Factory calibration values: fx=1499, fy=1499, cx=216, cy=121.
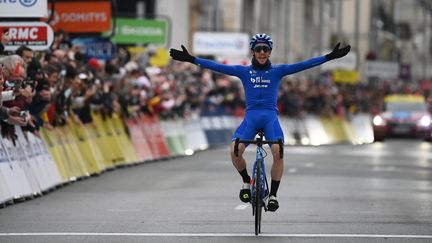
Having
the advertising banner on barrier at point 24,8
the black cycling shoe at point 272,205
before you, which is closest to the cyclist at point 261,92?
the black cycling shoe at point 272,205

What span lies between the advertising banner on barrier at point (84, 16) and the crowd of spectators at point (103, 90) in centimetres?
43

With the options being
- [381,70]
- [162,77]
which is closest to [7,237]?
[162,77]

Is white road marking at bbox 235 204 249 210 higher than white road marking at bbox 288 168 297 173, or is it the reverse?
white road marking at bbox 235 204 249 210

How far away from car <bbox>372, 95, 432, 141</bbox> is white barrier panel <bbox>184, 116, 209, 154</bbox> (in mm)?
12932

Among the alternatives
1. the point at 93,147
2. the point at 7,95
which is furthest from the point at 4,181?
the point at 93,147

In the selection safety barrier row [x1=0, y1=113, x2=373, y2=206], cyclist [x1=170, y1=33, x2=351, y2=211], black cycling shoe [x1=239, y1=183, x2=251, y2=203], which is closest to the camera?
black cycling shoe [x1=239, y1=183, x2=251, y2=203]

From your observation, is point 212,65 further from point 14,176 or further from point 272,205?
point 14,176

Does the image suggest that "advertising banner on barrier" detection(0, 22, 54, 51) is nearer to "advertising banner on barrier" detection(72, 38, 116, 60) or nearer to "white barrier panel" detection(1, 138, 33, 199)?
"white barrier panel" detection(1, 138, 33, 199)

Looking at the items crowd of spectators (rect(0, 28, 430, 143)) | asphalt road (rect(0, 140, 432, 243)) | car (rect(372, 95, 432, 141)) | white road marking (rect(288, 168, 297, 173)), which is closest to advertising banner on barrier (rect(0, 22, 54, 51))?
crowd of spectators (rect(0, 28, 430, 143))

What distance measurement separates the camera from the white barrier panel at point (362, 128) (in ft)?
199

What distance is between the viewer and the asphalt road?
49.8ft

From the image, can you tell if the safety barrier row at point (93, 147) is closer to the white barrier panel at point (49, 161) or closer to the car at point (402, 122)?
the white barrier panel at point (49, 161)

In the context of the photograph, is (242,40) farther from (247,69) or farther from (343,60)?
(247,69)

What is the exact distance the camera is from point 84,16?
28.7m
